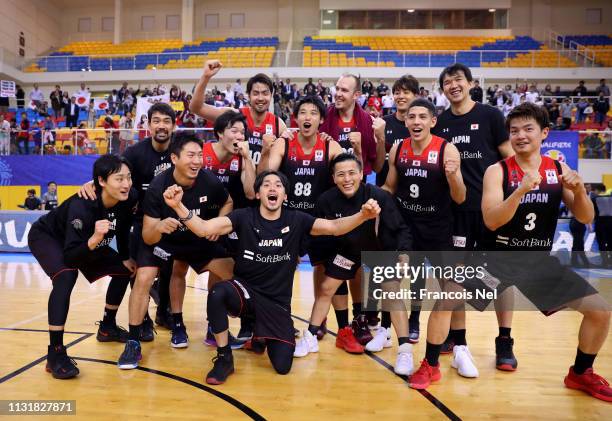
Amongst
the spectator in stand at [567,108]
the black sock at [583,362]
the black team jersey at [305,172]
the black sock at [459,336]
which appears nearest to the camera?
the black sock at [583,362]

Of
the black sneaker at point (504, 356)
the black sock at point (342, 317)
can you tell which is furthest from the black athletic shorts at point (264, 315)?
the black sneaker at point (504, 356)

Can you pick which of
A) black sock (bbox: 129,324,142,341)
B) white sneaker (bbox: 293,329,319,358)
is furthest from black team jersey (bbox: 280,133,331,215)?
black sock (bbox: 129,324,142,341)

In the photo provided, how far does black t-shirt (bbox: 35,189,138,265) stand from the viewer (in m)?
4.04

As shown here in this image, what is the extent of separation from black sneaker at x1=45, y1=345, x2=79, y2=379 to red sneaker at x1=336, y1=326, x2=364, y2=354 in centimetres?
238

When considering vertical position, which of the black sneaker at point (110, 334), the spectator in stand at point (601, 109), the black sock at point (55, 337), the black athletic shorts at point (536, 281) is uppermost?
the spectator in stand at point (601, 109)

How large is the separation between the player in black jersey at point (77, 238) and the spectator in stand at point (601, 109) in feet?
60.1

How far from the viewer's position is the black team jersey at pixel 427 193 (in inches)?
162

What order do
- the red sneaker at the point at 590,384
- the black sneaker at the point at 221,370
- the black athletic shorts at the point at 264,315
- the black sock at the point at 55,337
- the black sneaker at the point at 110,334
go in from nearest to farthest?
the red sneaker at the point at 590,384 → the black sneaker at the point at 221,370 → the black sock at the point at 55,337 → the black athletic shorts at the point at 264,315 → the black sneaker at the point at 110,334

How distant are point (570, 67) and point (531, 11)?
6362mm

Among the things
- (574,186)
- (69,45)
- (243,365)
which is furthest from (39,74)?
(574,186)

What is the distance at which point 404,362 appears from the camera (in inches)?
157

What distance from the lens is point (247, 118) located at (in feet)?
16.7

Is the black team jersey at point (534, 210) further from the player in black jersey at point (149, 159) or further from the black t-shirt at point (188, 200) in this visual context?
the player in black jersey at point (149, 159)

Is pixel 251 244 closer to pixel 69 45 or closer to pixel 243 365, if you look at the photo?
pixel 243 365
